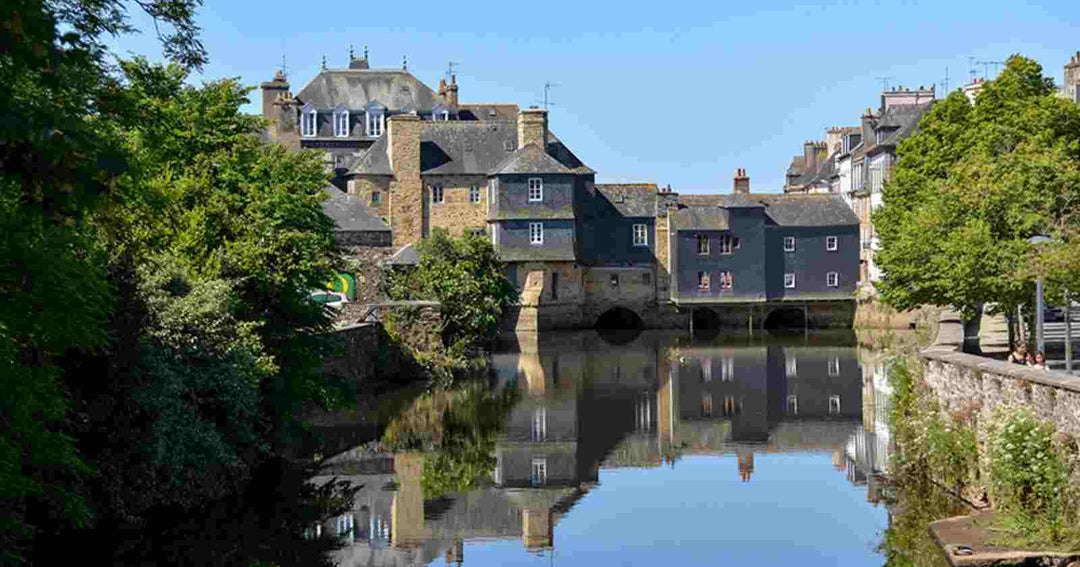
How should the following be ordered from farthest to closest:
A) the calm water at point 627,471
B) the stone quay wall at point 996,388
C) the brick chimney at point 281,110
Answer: the brick chimney at point 281,110 → the calm water at point 627,471 → the stone quay wall at point 996,388

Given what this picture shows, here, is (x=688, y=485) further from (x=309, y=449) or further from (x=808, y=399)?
(x=808, y=399)

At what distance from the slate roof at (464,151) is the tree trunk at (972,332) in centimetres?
3662

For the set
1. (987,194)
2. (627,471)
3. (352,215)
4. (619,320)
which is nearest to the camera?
(627,471)

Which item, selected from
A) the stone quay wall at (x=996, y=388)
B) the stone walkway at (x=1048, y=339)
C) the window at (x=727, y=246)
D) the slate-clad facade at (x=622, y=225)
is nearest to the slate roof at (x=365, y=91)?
the slate-clad facade at (x=622, y=225)

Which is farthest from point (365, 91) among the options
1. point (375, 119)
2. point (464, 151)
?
point (464, 151)

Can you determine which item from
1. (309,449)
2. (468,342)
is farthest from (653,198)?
(309,449)

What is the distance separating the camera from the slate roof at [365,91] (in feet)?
296

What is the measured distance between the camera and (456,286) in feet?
175

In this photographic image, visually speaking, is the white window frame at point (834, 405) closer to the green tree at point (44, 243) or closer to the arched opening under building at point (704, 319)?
the green tree at point (44, 243)

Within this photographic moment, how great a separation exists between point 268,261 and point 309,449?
4628mm

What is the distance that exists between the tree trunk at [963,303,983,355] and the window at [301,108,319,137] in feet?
176

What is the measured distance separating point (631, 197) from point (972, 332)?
39.0 metres

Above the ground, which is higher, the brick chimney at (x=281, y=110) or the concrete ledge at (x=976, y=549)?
the brick chimney at (x=281, y=110)

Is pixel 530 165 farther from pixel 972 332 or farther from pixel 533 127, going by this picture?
pixel 972 332
